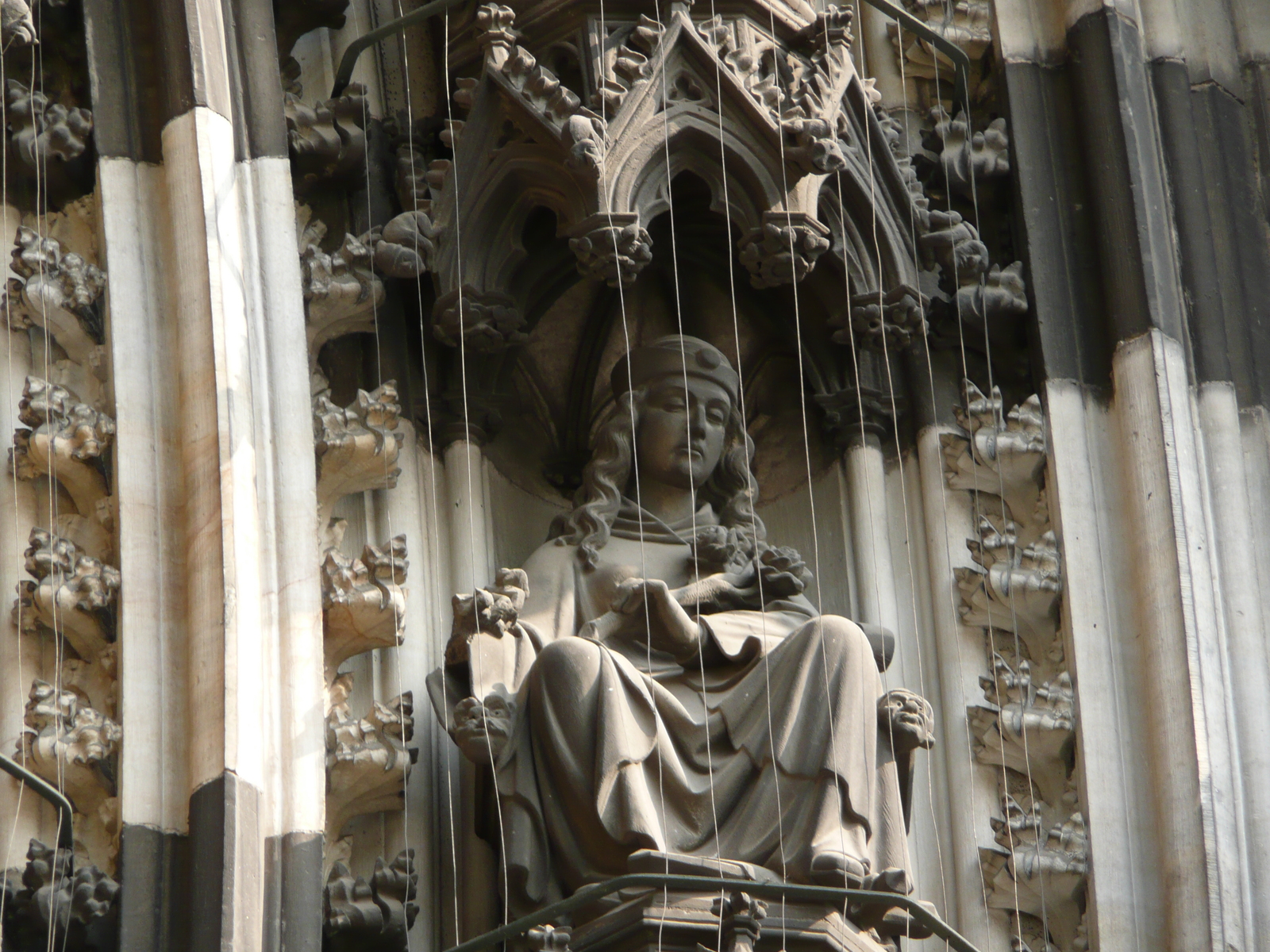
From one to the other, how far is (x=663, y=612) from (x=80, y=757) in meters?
1.22

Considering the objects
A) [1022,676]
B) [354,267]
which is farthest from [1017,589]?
[354,267]

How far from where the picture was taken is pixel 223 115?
23.2 feet

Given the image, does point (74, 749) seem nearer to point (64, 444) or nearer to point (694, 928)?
point (64, 444)

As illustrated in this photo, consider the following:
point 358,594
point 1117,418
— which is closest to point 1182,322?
point 1117,418

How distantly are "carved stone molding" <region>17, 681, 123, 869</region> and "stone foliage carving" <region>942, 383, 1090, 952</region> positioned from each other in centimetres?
177

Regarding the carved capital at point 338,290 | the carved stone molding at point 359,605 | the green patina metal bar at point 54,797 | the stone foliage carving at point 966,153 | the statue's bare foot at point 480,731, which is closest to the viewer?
the green patina metal bar at point 54,797

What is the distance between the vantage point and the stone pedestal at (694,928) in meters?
6.38

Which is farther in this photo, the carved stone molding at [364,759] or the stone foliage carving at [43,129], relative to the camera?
the stone foliage carving at [43,129]

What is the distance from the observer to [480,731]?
21.9ft

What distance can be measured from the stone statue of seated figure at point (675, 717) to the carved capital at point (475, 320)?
0.44 metres

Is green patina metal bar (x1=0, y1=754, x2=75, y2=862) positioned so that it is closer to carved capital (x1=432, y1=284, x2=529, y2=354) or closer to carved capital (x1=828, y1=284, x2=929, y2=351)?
carved capital (x1=432, y1=284, x2=529, y2=354)

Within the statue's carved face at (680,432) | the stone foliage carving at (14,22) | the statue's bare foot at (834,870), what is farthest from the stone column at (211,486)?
the statue's bare foot at (834,870)

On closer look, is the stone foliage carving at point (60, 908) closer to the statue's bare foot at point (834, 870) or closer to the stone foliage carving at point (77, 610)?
the stone foliage carving at point (77, 610)

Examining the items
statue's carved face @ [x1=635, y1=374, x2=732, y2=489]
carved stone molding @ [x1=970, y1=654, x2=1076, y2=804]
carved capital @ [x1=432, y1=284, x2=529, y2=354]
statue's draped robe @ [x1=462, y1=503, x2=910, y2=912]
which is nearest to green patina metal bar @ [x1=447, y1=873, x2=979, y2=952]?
statue's draped robe @ [x1=462, y1=503, x2=910, y2=912]
